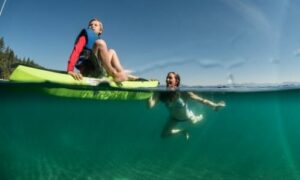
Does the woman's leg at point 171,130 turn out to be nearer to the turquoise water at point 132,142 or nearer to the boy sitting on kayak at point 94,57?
the turquoise water at point 132,142

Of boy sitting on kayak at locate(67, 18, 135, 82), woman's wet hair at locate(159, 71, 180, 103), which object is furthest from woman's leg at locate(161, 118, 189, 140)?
boy sitting on kayak at locate(67, 18, 135, 82)

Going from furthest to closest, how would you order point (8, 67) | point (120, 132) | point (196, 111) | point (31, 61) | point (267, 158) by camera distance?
point (267, 158), point (120, 132), point (196, 111), point (8, 67), point (31, 61)

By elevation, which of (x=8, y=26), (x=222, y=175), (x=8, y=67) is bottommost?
(x=222, y=175)

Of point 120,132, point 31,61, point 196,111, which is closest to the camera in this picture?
point 31,61

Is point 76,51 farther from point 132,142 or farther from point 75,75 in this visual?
point 132,142

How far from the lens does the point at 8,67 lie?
447 cm

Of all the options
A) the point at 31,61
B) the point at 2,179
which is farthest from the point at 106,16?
the point at 2,179

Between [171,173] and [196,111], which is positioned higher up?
[196,111]

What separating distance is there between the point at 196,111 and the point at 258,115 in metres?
3.98

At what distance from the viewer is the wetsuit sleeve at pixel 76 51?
3.71 m

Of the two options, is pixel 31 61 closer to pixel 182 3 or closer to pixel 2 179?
pixel 182 3

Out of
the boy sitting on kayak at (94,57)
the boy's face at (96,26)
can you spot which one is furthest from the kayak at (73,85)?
the boy's face at (96,26)

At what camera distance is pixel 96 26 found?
3.65 meters

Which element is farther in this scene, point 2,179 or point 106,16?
point 2,179
